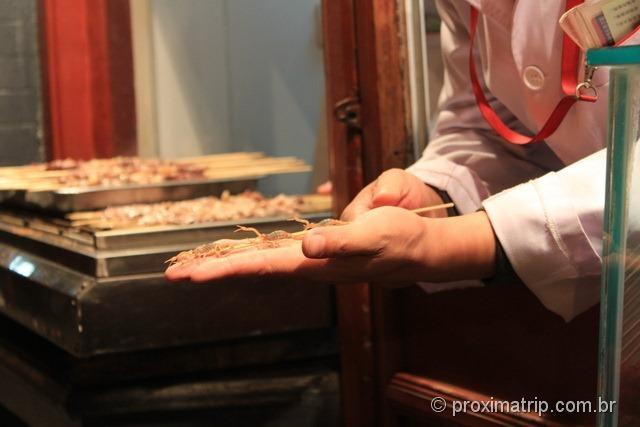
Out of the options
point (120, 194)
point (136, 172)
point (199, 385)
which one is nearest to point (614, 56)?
point (199, 385)

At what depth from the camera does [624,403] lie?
726mm

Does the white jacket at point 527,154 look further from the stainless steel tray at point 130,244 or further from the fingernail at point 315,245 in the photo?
the stainless steel tray at point 130,244

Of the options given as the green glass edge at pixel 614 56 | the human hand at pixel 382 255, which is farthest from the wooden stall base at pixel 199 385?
the green glass edge at pixel 614 56

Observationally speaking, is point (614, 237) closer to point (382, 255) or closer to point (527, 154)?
point (382, 255)

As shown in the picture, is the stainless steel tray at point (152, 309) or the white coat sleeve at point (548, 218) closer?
the white coat sleeve at point (548, 218)

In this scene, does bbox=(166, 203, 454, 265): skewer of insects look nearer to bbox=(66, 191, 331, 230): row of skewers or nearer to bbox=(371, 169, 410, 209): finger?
bbox=(371, 169, 410, 209): finger

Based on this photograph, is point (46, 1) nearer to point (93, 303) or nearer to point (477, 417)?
point (93, 303)

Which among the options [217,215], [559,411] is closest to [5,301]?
[217,215]

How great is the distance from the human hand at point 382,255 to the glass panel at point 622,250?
247 millimetres

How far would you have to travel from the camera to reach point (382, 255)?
929mm

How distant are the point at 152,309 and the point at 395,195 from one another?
2.07 feet

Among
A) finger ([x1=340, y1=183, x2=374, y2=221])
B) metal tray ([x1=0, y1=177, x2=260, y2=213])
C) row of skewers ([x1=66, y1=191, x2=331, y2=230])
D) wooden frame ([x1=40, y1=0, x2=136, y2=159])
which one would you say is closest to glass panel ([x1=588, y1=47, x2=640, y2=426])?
finger ([x1=340, y1=183, x2=374, y2=221])

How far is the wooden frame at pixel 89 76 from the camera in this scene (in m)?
3.03

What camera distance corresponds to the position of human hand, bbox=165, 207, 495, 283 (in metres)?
0.91
